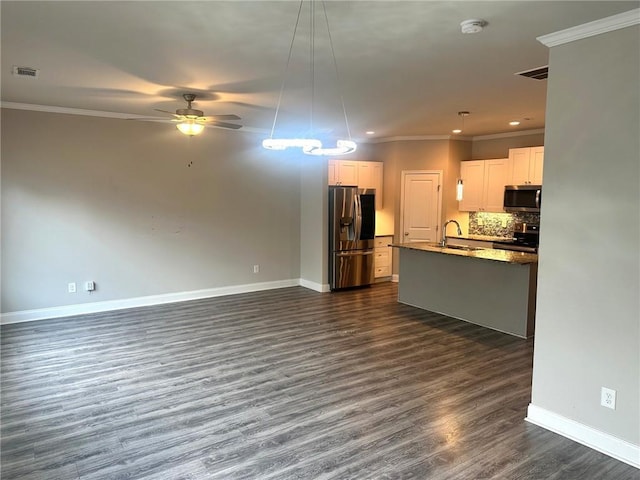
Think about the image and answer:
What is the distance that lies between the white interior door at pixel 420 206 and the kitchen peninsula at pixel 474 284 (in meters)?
1.49

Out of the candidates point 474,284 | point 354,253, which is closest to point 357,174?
point 354,253

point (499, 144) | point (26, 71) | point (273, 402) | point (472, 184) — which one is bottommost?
point (273, 402)

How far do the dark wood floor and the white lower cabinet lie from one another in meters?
2.49

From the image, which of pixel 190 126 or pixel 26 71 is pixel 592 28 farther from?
pixel 26 71

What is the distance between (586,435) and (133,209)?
19.0 ft

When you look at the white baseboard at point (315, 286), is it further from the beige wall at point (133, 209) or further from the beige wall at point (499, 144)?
the beige wall at point (499, 144)

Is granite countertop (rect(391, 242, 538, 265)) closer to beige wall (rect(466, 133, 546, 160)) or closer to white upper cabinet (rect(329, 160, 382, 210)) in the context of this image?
white upper cabinet (rect(329, 160, 382, 210))

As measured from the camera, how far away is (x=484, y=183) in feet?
Result: 24.5

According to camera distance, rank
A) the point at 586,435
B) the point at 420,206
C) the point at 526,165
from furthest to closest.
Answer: the point at 420,206 → the point at 526,165 → the point at 586,435

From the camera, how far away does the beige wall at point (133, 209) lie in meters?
5.39

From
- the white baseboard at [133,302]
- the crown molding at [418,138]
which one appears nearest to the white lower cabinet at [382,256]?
the white baseboard at [133,302]

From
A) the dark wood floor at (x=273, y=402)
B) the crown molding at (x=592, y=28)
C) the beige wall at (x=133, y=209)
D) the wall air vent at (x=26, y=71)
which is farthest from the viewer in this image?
the beige wall at (x=133, y=209)

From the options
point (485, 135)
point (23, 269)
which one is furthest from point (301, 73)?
point (485, 135)

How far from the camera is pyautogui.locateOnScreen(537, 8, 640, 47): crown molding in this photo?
2.48 metres
